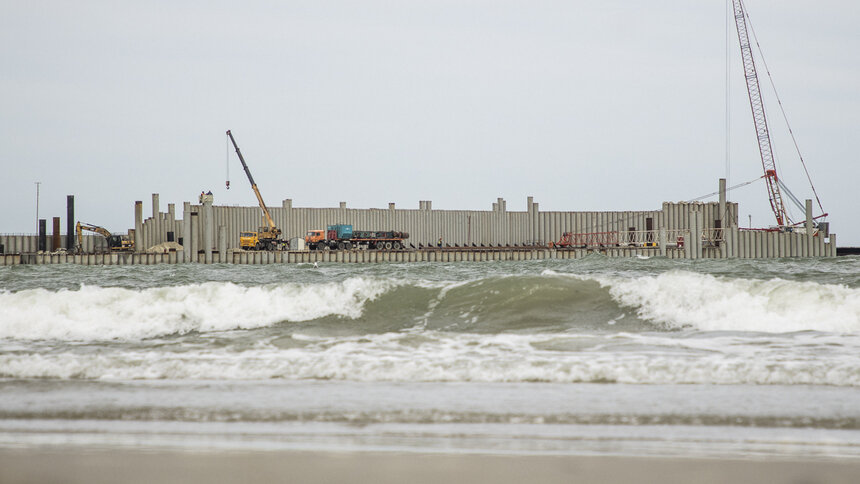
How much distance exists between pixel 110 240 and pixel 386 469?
66.2 metres

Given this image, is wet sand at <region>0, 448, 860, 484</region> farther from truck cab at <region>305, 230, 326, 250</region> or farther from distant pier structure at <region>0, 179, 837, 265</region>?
truck cab at <region>305, 230, 326, 250</region>

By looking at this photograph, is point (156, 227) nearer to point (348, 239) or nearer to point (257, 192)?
point (257, 192)

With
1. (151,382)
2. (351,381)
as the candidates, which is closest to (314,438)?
(351,381)

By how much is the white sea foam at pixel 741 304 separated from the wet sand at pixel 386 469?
8.94 metres

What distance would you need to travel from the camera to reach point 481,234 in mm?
71750

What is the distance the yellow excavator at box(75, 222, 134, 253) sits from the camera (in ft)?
213

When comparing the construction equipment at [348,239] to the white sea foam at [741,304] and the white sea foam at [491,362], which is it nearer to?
the white sea foam at [741,304]

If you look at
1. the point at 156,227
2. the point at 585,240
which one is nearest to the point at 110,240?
the point at 156,227

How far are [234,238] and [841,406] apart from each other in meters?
63.8

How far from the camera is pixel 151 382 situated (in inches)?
340

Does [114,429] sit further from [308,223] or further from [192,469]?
[308,223]

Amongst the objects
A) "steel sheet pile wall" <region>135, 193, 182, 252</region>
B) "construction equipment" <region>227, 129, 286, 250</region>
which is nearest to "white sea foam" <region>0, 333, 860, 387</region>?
"construction equipment" <region>227, 129, 286, 250</region>

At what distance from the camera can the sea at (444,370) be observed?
578 centimetres

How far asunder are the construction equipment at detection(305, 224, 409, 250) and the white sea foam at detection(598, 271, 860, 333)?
144ft
